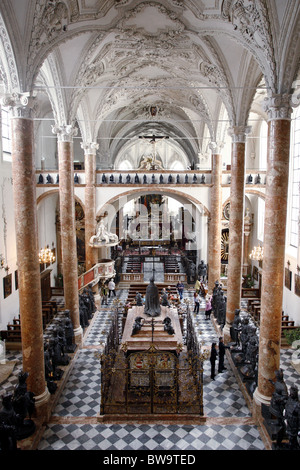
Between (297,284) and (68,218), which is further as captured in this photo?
(297,284)

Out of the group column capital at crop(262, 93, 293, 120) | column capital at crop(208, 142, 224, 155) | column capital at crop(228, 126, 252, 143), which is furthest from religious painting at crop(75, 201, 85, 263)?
column capital at crop(262, 93, 293, 120)

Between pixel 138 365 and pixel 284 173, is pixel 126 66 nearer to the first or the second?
pixel 284 173

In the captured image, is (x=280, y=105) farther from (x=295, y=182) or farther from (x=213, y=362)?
(x=295, y=182)

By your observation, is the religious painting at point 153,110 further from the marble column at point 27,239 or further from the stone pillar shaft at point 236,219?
the marble column at point 27,239

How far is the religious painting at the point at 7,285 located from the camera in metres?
15.1

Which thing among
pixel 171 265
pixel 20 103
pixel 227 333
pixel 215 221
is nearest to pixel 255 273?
pixel 215 221

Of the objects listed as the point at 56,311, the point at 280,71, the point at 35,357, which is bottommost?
the point at 56,311

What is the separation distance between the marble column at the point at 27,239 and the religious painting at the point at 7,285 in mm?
6593

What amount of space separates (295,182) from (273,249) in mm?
8476

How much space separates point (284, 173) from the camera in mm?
8641

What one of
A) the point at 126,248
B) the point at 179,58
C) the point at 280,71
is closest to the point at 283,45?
the point at 280,71

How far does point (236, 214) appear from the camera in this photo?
1366 centimetres

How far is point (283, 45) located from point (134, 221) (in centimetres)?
3070

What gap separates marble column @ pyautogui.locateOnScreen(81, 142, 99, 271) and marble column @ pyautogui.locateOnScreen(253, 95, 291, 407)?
12.1 metres
